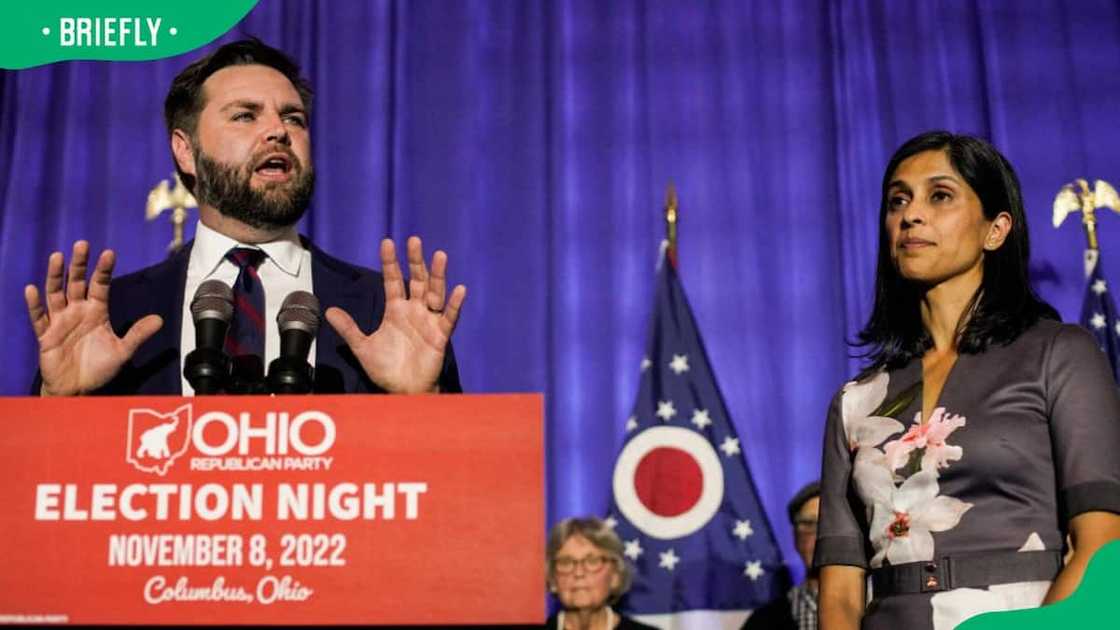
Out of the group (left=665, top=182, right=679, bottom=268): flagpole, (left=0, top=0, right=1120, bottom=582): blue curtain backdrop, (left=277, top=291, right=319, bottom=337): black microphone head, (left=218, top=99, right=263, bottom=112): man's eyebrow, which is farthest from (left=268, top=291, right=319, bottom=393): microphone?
(left=665, top=182, right=679, bottom=268): flagpole

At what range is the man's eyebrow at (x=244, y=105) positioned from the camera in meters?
2.38

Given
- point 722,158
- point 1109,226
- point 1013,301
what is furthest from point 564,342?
point 1013,301

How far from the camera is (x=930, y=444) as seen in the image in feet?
5.90

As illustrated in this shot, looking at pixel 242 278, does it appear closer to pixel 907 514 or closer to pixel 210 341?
pixel 210 341

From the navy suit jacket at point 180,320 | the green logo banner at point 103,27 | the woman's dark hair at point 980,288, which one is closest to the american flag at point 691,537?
the green logo banner at point 103,27

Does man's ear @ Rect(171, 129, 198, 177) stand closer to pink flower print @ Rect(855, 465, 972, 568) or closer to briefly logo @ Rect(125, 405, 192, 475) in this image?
briefly logo @ Rect(125, 405, 192, 475)

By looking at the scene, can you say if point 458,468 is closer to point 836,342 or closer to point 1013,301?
point 1013,301

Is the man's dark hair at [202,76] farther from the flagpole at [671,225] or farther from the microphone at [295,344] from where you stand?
the flagpole at [671,225]

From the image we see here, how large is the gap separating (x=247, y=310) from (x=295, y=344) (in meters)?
0.51

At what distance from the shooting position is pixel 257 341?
2205mm

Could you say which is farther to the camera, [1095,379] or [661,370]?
[661,370]

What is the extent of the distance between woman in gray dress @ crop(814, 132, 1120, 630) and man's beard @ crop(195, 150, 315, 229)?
103 cm

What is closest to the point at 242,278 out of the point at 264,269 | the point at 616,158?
the point at 264,269

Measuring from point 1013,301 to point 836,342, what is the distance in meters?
2.78
